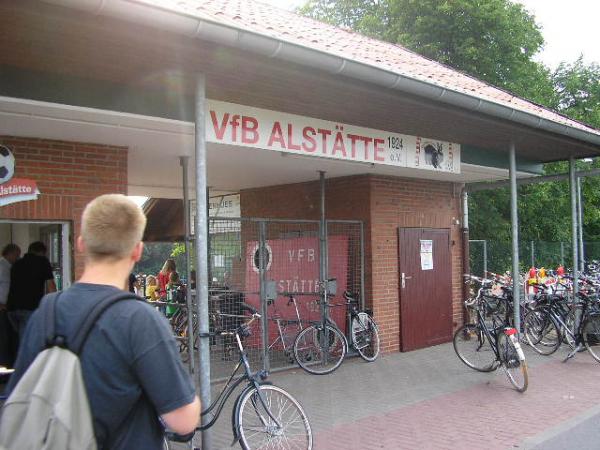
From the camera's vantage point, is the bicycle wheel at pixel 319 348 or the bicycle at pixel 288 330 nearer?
the bicycle wheel at pixel 319 348

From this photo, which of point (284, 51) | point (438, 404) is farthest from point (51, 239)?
point (438, 404)

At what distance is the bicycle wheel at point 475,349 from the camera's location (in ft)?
26.7

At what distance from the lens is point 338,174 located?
9609 millimetres

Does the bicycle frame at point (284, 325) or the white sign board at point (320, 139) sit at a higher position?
the white sign board at point (320, 139)

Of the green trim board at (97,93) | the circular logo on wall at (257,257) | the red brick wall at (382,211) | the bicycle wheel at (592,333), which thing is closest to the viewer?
the green trim board at (97,93)

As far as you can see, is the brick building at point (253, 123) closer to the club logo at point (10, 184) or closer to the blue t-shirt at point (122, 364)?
the club logo at point (10, 184)

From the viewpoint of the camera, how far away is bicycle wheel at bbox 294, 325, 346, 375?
844 cm

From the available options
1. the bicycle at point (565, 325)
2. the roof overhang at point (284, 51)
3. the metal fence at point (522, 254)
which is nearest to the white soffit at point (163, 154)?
the roof overhang at point (284, 51)

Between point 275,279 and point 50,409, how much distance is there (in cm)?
814

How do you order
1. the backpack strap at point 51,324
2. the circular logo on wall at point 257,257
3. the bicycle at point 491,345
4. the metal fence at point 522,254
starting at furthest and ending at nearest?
Result: the metal fence at point 522,254, the circular logo on wall at point 257,257, the bicycle at point 491,345, the backpack strap at point 51,324

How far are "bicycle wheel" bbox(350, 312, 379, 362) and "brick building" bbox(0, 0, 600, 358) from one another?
48 centimetres

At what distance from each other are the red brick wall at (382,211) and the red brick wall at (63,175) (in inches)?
164

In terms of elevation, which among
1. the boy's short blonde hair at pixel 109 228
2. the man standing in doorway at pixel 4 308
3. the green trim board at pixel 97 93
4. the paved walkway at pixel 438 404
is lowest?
the paved walkway at pixel 438 404

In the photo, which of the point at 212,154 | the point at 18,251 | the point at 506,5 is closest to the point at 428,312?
the point at 212,154
